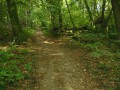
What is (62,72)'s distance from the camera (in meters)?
10.8

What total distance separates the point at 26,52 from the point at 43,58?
159 cm

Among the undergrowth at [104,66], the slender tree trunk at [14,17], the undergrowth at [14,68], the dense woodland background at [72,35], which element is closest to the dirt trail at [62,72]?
the undergrowth at [104,66]

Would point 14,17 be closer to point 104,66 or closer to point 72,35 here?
point 72,35

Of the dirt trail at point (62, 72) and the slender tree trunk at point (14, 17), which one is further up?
the slender tree trunk at point (14, 17)

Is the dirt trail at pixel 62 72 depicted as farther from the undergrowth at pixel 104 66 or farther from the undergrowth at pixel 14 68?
the undergrowth at pixel 14 68

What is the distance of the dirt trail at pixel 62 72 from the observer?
924 cm

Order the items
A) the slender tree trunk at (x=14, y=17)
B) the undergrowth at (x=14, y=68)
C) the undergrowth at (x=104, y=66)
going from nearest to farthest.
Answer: the undergrowth at (x=14, y=68)
the undergrowth at (x=104, y=66)
the slender tree trunk at (x=14, y=17)

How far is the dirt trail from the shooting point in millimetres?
9242

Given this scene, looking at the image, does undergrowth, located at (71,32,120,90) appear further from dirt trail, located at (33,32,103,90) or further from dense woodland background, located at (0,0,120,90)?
dirt trail, located at (33,32,103,90)

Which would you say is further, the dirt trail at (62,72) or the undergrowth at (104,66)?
the undergrowth at (104,66)

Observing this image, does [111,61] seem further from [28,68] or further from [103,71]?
[28,68]

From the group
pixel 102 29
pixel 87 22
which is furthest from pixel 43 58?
pixel 87 22

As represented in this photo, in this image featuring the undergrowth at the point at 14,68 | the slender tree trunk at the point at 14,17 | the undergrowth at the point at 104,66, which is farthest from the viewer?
the slender tree trunk at the point at 14,17

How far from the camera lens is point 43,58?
13547 mm
